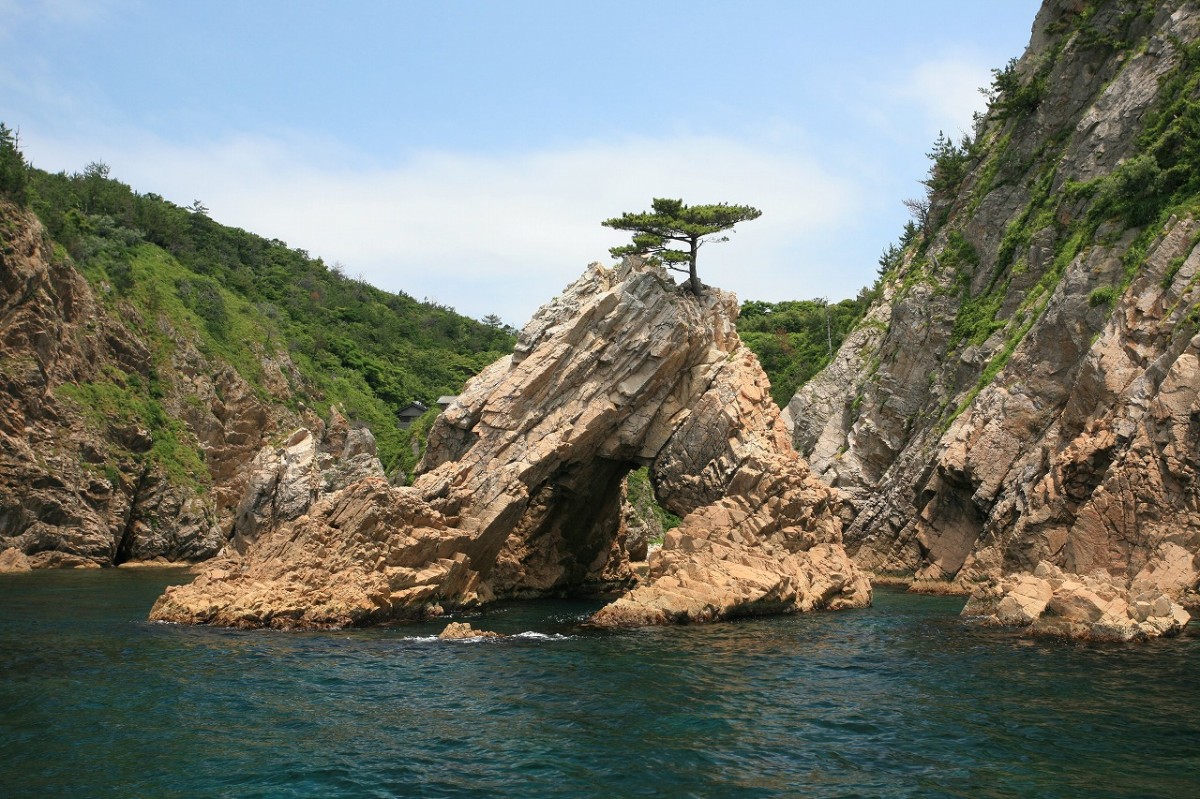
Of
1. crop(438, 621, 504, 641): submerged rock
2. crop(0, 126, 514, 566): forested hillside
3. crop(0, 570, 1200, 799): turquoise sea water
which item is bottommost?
crop(438, 621, 504, 641): submerged rock

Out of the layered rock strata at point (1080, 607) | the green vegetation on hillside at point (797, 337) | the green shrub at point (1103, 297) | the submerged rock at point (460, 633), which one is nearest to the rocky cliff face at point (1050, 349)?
the green shrub at point (1103, 297)

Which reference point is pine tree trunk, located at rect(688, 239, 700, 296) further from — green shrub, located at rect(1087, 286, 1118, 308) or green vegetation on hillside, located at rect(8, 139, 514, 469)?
green vegetation on hillside, located at rect(8, 139, 514, 469)

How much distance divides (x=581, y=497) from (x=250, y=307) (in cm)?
5461

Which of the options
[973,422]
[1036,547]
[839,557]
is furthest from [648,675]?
[973,422]

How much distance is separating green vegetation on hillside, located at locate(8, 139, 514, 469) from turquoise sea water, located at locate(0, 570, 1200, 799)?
142ft

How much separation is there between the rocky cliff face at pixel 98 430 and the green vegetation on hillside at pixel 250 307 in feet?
6.16

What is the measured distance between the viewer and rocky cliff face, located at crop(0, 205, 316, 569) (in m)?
49.5

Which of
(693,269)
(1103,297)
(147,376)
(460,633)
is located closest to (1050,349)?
(1103,297)

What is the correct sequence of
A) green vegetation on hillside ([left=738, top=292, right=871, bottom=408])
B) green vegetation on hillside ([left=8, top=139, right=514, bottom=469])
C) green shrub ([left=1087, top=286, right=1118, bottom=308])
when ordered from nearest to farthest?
green shrub ([left=1087, top=286, right=1118, bottom=308]), green vegetation on hillside ([left=8, top=139, right=514, bottom=469]), green vegetation on hillside ([left=738, top=292, right=871, bottom=408])

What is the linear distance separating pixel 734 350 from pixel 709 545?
11008 millimetres

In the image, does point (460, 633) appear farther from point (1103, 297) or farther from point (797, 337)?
point (797, 337)

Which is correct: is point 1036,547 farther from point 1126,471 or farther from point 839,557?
point 839,557

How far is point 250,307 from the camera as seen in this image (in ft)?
276

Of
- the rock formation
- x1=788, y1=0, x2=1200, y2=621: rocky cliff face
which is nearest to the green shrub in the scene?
x1=788, y1=0, x2=1200, y2=621: rocky cliff face
